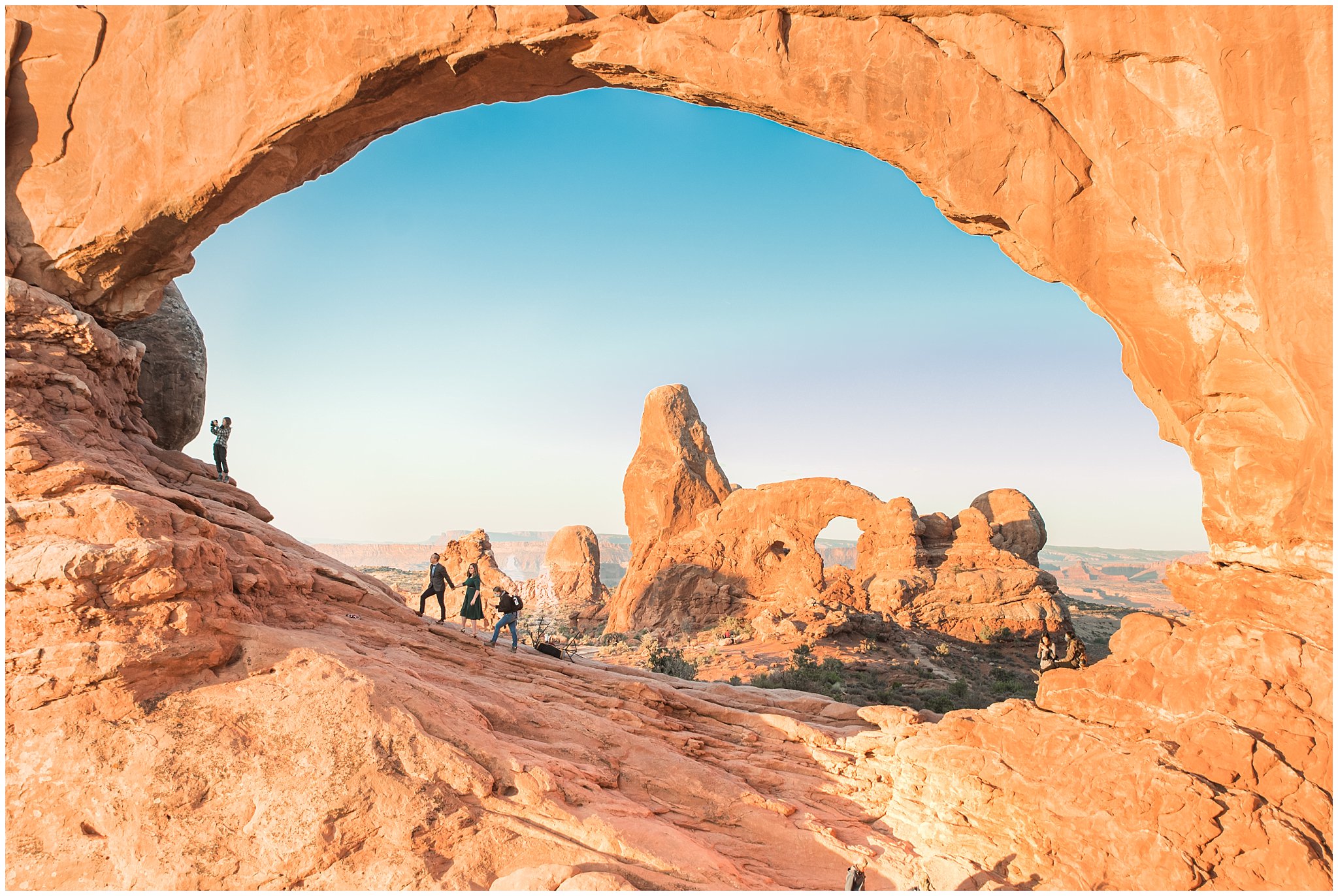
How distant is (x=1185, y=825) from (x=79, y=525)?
31.1 feet

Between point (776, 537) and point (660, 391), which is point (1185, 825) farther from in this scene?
point (660, 391)

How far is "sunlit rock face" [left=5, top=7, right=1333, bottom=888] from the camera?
16.9 feet

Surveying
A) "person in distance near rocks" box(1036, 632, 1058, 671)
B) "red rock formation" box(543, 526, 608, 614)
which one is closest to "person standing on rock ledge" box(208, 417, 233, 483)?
"person in distance near rocks" box(1036, 632, 1058, 671)

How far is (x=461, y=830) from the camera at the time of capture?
5090 millimetres

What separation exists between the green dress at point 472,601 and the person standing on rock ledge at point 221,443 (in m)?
4.41

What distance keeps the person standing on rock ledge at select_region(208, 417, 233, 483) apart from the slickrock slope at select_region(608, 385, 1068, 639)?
16.6 meters

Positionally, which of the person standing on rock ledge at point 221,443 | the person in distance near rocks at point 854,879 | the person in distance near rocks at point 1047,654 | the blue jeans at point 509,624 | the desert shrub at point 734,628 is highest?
the person standing on rock ledge at point 221,443

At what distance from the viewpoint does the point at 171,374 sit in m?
10.9

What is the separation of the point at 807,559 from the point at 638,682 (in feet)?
62.1

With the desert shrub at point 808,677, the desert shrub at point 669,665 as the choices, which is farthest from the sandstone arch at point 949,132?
the desert shrub at point 669,665

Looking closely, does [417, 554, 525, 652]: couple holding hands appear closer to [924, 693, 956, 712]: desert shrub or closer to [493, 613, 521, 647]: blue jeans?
[493, 613, 521, 647]: blue jeans

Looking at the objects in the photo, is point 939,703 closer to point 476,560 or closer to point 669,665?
point 669,665

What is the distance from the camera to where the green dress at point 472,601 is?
1090cm

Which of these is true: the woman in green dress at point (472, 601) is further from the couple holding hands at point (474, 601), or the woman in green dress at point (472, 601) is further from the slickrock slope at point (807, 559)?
the slickrock slope at point (807, 559)
